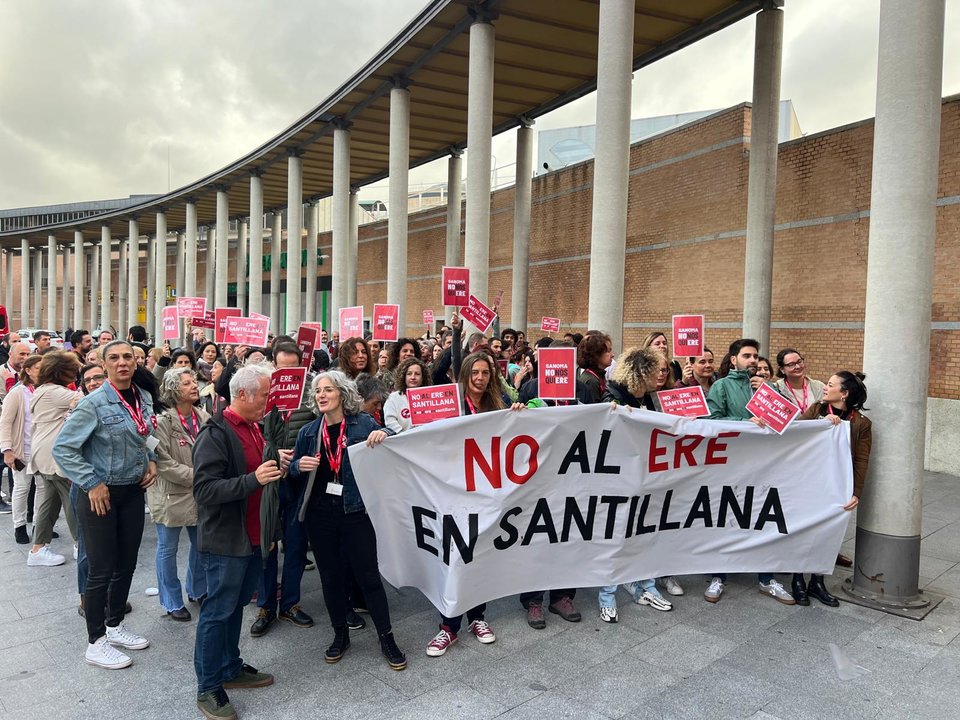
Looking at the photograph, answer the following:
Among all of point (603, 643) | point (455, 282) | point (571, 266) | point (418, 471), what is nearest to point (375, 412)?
point (418, 471)

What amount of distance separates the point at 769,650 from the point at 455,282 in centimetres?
870

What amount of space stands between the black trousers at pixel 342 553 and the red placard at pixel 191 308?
28.8ft

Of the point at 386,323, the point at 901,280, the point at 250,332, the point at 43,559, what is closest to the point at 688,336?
the point at 901,280

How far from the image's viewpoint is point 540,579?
475cm

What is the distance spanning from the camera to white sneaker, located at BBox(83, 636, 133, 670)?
4.20 meters

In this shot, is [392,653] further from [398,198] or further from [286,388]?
[398,198]

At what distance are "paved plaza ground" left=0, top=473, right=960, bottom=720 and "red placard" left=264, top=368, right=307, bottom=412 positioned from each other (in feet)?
5.46

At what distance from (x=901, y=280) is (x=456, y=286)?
790 cm

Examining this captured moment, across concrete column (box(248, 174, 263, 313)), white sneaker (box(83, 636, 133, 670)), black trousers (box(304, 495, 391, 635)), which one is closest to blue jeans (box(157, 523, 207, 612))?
white sneaker (box(83, 636, 133, 670))

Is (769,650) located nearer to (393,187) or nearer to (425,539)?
(425,539)

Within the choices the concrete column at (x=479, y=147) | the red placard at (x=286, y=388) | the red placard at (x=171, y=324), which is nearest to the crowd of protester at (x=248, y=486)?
the red placard at (x=286, y=388)

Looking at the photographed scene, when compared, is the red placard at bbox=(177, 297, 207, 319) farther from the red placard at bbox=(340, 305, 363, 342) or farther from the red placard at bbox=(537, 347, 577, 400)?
the red placard at bbox=(537, 347, 577, 400)

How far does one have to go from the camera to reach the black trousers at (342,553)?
428 cm

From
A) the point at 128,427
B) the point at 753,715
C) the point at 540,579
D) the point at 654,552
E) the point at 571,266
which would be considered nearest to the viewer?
the point at 753,715
